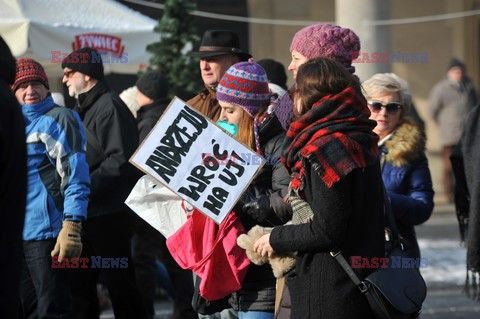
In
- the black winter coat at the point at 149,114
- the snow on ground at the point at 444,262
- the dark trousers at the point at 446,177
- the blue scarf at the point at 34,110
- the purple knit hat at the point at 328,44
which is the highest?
the purple knit hat at the point at 328,44

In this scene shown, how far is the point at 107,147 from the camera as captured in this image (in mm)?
6809

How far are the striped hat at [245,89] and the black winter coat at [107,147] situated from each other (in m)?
1.79

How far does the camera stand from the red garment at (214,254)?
4883mm

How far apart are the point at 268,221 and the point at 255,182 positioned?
25 cm

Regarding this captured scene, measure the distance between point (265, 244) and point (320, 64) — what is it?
2.60ft

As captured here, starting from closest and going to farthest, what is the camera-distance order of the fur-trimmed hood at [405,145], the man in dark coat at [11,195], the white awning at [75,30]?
the man in dark coat at [11,195] < the fur-trimmed hood at [405,145] < the white awning at [75,30]

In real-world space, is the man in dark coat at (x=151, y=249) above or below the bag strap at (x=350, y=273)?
below

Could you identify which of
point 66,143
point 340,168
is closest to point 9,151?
point 340,168

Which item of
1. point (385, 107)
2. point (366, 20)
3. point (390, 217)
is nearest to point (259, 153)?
point (390, 217)

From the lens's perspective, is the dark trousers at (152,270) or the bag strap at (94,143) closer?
the bag strap at (94,143)

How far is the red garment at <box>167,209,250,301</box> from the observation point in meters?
4.88

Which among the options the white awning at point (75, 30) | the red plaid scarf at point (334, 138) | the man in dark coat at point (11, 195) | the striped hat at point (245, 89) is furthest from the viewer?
the white awning at point (75, 30)

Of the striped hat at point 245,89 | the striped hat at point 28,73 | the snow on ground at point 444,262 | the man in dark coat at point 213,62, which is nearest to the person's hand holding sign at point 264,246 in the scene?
the striped hat at point 245,89

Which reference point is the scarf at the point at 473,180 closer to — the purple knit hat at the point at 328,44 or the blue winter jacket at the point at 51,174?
the purple knit hat at the point at 328,44
